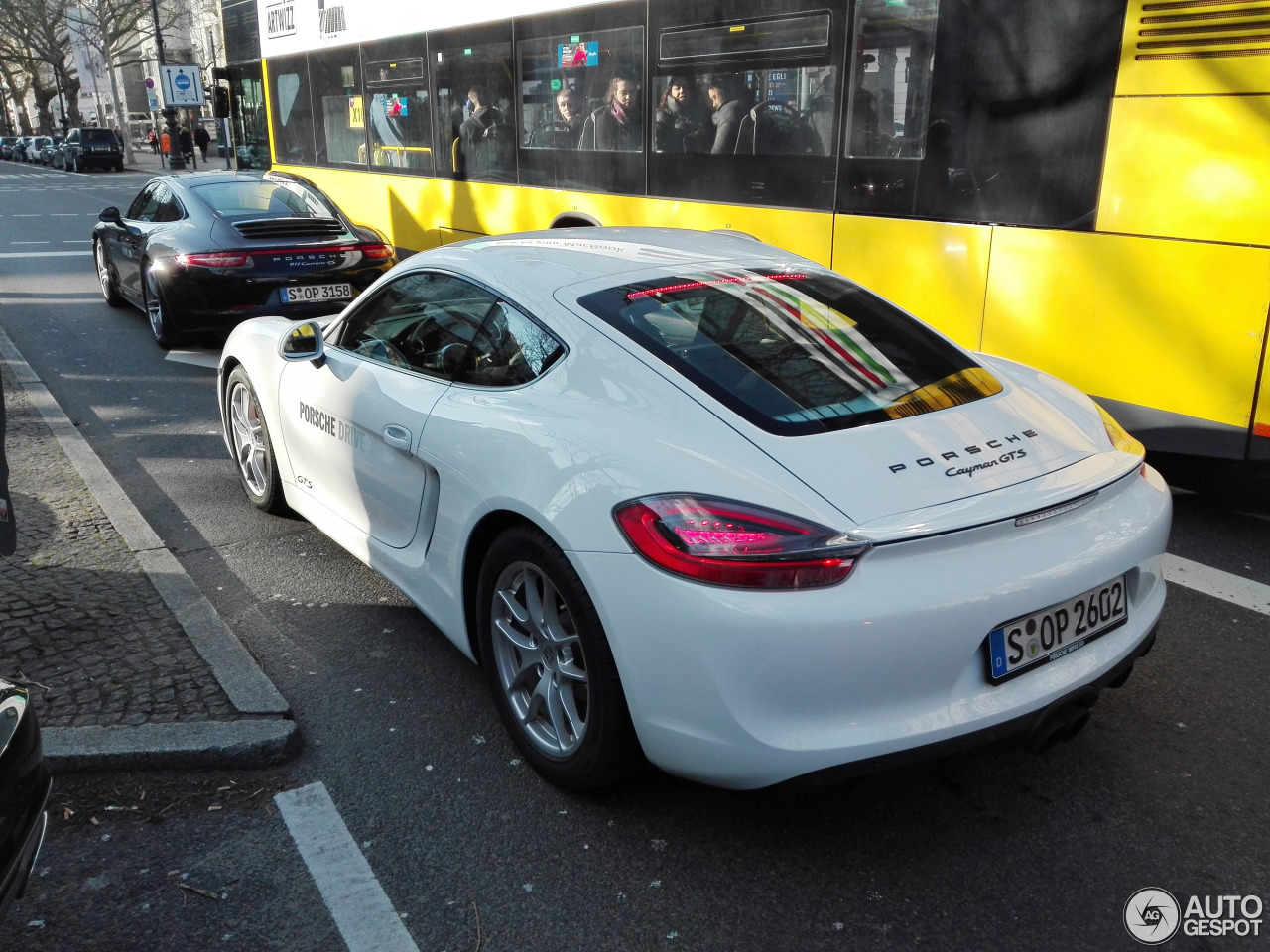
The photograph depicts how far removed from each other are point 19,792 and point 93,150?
5303 cm

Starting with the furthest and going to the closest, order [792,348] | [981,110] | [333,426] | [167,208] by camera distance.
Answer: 1. [167,208]
2. [981,110]
3. [333,426]
4. [792,348]

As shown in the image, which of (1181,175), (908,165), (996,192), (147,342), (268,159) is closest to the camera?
(1181,175)

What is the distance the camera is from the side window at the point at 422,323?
348cm

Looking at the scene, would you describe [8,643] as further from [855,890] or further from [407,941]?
[855,890]

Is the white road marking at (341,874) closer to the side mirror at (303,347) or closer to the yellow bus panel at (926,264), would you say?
the side mirror at (303,347)

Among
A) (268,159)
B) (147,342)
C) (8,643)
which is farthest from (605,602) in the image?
(268,159)

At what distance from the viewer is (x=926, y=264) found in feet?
20.5

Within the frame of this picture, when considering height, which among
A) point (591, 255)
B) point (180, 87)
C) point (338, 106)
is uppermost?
point (180, 87)

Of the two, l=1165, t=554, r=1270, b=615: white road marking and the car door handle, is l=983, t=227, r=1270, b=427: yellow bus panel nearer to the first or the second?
l=1165, t=554, r=1270, b=615: white road marking

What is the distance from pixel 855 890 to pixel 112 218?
389 inches

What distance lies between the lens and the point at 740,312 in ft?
10.5

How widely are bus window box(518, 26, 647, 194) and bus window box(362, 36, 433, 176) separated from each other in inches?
75.0

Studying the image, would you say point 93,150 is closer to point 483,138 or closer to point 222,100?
point 222,100

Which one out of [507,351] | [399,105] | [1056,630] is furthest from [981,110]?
[399,105]
